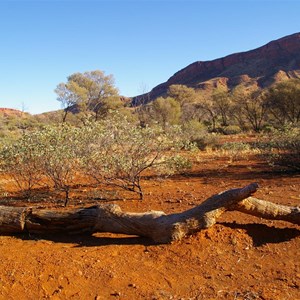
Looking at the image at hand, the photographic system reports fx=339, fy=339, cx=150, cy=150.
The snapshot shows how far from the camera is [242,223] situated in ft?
16.7

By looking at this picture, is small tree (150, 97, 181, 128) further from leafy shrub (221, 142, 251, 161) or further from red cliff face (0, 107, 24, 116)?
red cliff face (0, 107, 24, 116)

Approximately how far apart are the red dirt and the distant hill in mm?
62308

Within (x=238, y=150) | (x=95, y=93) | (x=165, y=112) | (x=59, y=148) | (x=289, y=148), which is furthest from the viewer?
(x=95, y=93)

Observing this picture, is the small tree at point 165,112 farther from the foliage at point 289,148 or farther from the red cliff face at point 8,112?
the red cliff face at point 8,112

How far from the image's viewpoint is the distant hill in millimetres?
72688

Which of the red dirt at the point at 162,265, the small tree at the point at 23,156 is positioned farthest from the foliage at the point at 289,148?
the small tree at the point at 23,156

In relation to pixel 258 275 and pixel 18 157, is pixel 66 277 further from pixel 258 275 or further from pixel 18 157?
pixel 18 157

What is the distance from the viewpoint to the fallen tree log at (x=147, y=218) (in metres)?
4.53

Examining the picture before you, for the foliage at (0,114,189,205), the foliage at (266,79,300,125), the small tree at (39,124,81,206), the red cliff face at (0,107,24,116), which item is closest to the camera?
the small tree at (39,124,81,206)

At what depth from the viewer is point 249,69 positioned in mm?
82688

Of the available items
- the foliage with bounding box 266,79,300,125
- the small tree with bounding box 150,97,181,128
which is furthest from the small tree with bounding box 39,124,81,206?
the foliage with bounding box 266,79,300,125

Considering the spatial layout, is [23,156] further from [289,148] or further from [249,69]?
[249,69]

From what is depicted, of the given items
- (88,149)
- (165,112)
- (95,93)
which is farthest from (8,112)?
(88,149)

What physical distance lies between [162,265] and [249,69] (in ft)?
278
